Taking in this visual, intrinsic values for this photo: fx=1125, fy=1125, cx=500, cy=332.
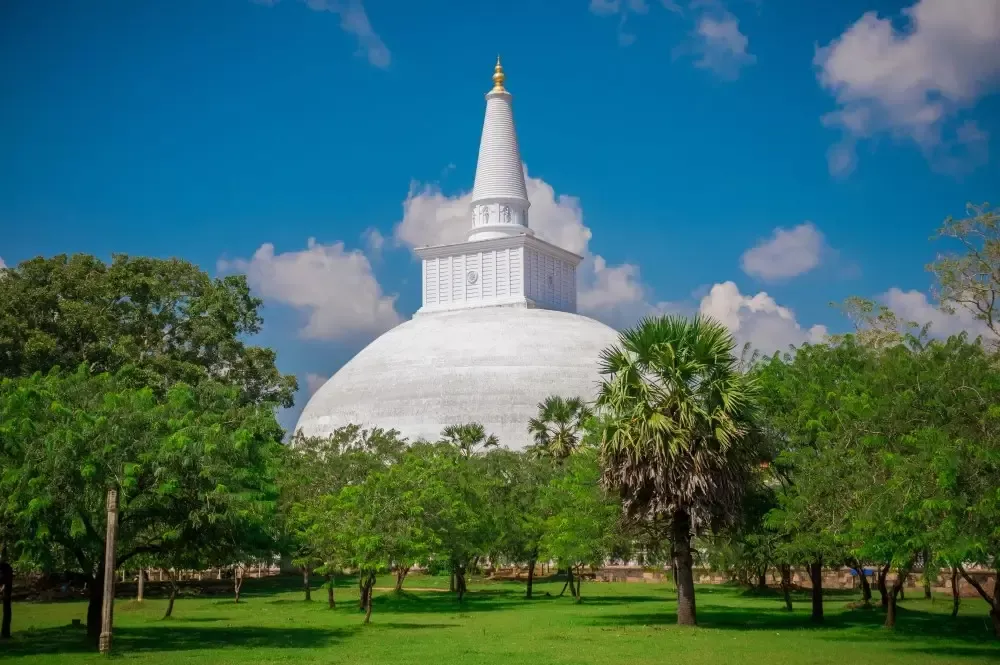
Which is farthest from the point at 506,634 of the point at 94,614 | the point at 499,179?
the point at 499,179

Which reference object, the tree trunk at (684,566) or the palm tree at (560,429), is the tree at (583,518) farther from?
the palm tree at (560,429)

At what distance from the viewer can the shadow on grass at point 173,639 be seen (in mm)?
22891

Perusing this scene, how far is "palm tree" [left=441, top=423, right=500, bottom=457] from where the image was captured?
55.5 metres

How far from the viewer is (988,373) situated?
22406mm

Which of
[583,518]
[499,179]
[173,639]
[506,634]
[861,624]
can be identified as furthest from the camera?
[499,179]

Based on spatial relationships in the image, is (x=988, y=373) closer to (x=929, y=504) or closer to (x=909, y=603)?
(x=929, y=504)

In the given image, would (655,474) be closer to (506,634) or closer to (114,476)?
(506,634)

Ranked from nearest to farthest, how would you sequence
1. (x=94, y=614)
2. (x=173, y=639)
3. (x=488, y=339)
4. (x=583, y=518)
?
1. (x=94, y=614)
2. (x=173, y=639)
3. (x=583, y=518)
4. (x=488, y=339)

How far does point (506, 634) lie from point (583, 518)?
6649 millimetres

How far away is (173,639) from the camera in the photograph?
25.3 metres

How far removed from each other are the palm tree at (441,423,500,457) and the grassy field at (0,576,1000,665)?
558 inches

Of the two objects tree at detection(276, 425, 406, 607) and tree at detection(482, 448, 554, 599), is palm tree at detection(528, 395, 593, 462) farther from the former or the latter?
tree at detection(276, 425, 406, 607)

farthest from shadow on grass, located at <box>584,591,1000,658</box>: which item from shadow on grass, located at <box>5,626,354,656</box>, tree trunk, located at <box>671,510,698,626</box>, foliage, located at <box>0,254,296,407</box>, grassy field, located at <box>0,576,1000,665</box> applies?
foliage, located at <box>0,254,296,407</box>

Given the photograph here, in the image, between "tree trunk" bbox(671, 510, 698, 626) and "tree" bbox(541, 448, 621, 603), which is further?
"tree" bbox(541, 448, 621, 603)
